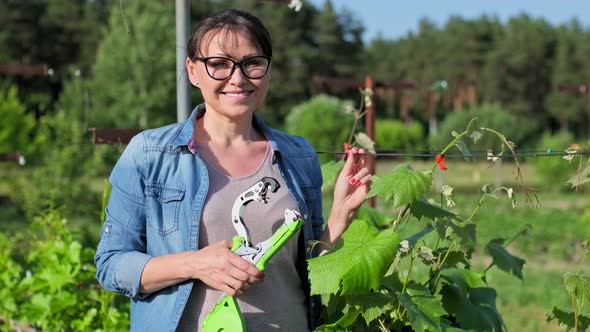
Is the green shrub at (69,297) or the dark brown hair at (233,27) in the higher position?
the dark brown hair at (233,27)

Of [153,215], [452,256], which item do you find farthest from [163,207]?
[452,256]

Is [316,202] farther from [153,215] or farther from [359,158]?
[153,215]

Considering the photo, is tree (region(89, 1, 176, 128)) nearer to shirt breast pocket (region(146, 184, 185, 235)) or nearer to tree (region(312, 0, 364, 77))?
shirt breast pocket (region(146, 184, 185, 235))

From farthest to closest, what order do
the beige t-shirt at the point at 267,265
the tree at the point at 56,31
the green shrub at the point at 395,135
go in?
the tree at the point at 56,31, the green shrub at the point at 395,135, the beige t-shirt at the point at 267,265

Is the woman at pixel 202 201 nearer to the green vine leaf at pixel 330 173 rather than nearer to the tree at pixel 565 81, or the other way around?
the green vine leaf at pixel 330 173

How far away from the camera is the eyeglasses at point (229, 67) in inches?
69.6

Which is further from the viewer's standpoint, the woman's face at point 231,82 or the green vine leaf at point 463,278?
the green vine leaf at point 463,278

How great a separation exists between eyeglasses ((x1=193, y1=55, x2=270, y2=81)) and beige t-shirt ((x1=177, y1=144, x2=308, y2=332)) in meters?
0.19

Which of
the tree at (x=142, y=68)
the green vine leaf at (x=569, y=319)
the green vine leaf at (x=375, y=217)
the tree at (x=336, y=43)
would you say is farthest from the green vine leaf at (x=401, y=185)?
the tree at (x=336, y=43)

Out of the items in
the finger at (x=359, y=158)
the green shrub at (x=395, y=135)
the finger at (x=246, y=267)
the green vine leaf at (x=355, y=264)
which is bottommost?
the green shrub at (x=395, y=135)

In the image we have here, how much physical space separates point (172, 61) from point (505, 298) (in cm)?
1109

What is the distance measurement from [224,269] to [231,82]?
0.39 metres

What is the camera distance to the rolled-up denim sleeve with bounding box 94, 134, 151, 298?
5.82 ft

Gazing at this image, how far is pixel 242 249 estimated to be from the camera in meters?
1.65
